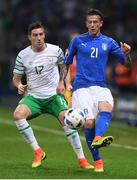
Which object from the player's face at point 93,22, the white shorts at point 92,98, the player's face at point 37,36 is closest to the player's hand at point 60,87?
the white shorts at point 92,98

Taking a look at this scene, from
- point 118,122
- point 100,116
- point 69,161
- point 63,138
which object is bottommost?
point 118,122

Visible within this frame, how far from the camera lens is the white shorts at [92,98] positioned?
488 inches

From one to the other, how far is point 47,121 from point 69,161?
33.8 ft

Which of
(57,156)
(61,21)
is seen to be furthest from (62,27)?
(57,156)

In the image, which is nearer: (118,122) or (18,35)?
(118,122)

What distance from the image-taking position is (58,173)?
12.1 metres

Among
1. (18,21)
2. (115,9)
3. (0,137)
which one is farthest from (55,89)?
(18,21)

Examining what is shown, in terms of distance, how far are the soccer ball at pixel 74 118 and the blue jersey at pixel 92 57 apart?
0.51 meters

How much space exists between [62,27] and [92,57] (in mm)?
18651

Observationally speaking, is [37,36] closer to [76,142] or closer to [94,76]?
[94,76]

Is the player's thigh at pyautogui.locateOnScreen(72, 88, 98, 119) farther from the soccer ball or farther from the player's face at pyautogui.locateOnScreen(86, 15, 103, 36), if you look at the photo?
the player's face at pyautogui.locateOnScreen(86, 15, 103, 36)

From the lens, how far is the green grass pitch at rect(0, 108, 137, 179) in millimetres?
12000

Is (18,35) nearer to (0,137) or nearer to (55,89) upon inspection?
(0,137)

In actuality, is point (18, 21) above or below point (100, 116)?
below
